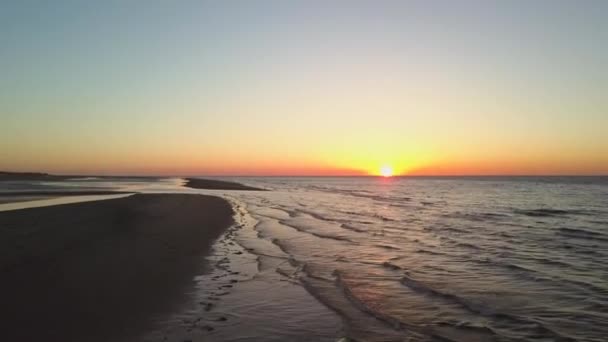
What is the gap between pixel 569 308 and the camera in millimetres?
9414

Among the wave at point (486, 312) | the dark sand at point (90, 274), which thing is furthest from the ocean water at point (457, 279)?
the dark sand at point (90, 274)

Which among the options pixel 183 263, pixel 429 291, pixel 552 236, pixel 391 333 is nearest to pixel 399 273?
pixel 429 291

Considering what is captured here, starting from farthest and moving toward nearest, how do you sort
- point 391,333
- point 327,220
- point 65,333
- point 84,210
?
1. point 327,220
2. point 84,210
3. point 391,333
4. point 65,333

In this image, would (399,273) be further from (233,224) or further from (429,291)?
(233,224)

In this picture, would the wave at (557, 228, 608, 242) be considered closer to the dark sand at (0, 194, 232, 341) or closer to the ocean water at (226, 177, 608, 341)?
the ocean water at (226, 177, 608, 341)

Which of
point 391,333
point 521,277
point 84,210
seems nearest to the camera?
point 391,333

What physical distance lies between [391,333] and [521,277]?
21.3ft

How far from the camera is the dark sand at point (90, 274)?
7254 millimetres

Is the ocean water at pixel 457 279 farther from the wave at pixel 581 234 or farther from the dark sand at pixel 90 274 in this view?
the dark sand at pixel 90 274

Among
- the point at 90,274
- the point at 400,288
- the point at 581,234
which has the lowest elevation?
the point at 400,288

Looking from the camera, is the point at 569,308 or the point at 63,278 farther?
the point at 63,278

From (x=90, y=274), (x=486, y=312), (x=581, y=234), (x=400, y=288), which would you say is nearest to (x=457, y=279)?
(x=400, y=288)

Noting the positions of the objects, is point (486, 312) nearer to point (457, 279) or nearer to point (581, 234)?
point (457, 279)

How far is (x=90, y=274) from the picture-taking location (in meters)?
10.8
